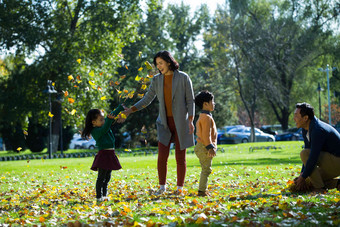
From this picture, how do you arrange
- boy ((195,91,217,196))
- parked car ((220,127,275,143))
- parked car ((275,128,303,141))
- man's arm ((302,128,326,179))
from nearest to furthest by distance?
man's arm ((302,128,326,179)) < boy ((195,91,217,196)) < parked car ((220,127,275,143)) < parked car ((275,128,303,141))

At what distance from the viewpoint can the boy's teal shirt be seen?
6652 millimetres

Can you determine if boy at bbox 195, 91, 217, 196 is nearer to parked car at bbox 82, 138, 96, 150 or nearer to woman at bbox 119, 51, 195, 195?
woman at bbox 119, 51, 195, 195

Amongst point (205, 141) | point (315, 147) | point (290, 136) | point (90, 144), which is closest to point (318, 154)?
point (315, 147)

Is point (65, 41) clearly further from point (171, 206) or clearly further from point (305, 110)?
point (171, 206)

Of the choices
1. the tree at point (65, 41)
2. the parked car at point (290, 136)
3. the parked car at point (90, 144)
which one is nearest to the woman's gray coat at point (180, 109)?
the tree at point (65, 41)

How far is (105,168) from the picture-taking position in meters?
6.63

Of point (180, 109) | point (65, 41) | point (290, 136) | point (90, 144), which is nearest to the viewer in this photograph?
point (180, 109)

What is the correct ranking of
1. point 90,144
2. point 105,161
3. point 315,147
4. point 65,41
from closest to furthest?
1. point 315,147
2. point 105,161
3. point 65,41
4. point 90,144

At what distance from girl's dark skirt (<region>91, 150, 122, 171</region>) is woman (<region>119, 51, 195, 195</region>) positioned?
0.55 m

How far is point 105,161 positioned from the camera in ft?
21.9

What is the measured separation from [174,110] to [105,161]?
4.19 feet

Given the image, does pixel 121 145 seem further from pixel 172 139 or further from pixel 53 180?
pixel 172 139

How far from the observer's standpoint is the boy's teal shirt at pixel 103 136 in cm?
665

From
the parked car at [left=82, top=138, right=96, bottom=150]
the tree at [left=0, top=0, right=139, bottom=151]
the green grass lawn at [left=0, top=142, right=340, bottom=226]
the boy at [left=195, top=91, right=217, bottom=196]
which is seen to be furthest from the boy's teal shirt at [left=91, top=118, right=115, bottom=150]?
the parked car at [left=82, top=138, right=96, bottom=150]
